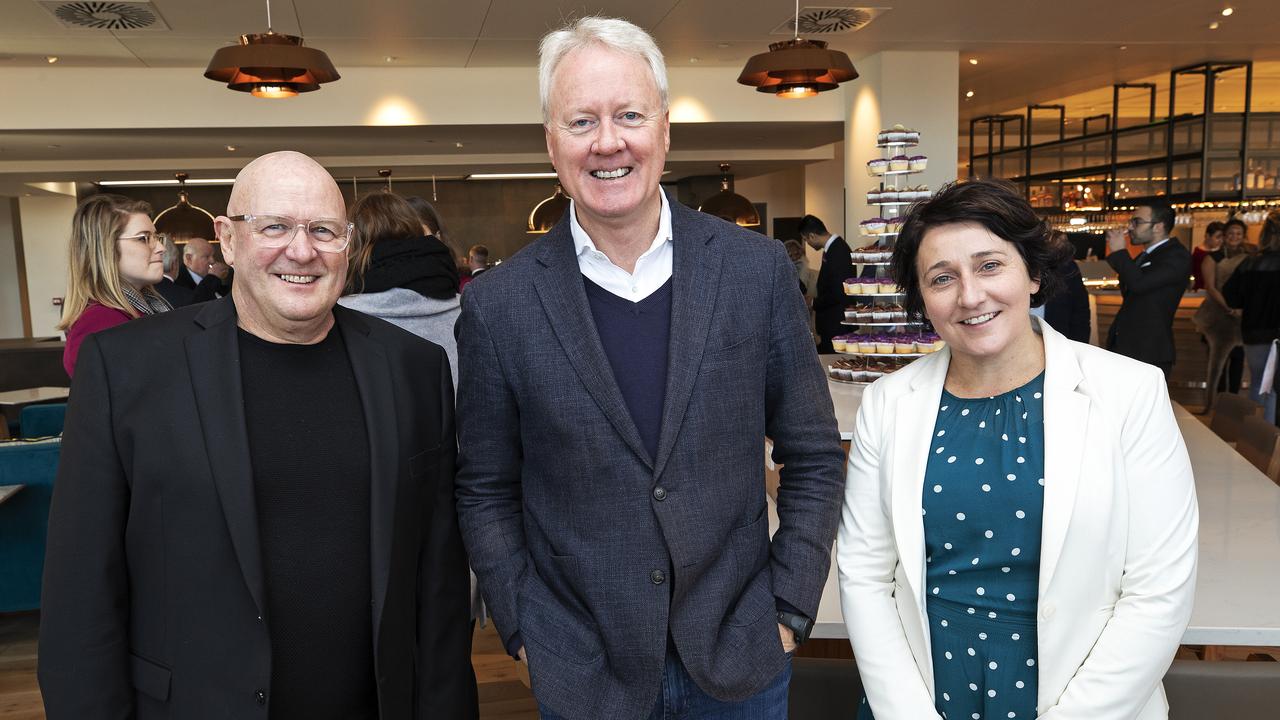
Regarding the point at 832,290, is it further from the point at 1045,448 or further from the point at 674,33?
the point at 1045,448

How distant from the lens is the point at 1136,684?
157cm

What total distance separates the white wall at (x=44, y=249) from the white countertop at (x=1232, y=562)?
15.2 metres

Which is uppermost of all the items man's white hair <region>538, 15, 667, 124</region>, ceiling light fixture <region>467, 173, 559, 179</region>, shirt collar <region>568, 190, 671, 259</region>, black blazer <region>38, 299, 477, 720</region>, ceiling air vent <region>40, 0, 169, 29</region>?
ceiling air vent <region>40, 0, 169, 29</region>

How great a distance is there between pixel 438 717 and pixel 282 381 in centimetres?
68

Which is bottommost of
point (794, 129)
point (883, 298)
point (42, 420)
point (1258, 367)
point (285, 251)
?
point (1258, 367)

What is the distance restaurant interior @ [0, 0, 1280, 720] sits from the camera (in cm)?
333

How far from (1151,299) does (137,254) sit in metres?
6.24

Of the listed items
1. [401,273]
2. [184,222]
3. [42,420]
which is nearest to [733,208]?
[184,222]

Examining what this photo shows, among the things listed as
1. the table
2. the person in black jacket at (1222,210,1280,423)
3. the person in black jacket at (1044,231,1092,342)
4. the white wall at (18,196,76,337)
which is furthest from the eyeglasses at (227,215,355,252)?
the white wall at (18,196,76,337)

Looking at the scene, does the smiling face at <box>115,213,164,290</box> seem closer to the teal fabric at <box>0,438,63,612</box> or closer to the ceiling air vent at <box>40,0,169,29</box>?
the teal fabric at <box>0,438,63,612</box>

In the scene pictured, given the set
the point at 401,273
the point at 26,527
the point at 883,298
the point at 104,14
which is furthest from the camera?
the point at 104,14

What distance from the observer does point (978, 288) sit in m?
1.63

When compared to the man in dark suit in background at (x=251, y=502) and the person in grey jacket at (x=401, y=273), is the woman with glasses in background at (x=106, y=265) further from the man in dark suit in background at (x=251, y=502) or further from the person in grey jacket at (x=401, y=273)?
the man in dark suit in background at (x=251, y=502)

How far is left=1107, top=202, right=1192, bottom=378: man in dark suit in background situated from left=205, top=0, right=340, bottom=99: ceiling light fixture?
17.5ft
